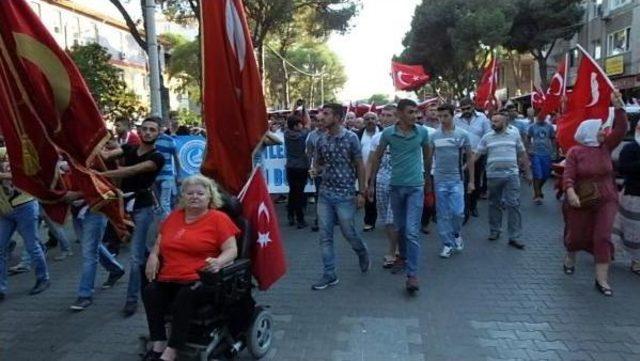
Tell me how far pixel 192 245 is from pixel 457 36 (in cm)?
3230

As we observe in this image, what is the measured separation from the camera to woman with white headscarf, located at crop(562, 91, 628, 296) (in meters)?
6.13

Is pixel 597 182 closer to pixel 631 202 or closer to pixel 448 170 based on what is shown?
pixel 631 202

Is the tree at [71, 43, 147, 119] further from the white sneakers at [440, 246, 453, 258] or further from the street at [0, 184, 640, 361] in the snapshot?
the white sneakers at [440, 246, 453, 258]

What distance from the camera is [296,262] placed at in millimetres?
7543

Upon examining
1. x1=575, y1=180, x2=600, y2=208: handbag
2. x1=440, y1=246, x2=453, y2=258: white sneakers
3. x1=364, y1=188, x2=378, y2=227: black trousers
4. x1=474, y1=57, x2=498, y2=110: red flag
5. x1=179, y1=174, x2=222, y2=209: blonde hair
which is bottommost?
x1=440, y1=246, x2=453, y2=258: white sneakers

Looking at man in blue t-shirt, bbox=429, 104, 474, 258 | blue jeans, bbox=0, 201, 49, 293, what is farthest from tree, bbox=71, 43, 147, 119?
man in blue t-shirt, bbox=429, 104, 474, 258

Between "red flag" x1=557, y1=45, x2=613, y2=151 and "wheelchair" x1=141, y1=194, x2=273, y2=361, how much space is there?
Result: 4.00m

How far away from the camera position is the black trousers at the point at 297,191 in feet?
33.1

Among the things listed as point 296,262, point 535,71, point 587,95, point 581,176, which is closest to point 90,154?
point 296,262

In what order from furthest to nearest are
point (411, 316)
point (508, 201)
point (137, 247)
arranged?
point (508, 201)
point (137, 247)
point (411, 316)

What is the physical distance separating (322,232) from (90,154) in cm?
273

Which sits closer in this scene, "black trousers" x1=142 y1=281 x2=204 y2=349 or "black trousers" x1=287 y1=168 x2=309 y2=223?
"black trousers" x1=142 y1=281 x2=204 y2=349

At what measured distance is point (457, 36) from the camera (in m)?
34.5

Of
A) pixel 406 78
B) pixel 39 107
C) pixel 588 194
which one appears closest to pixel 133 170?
pixel 39 107
